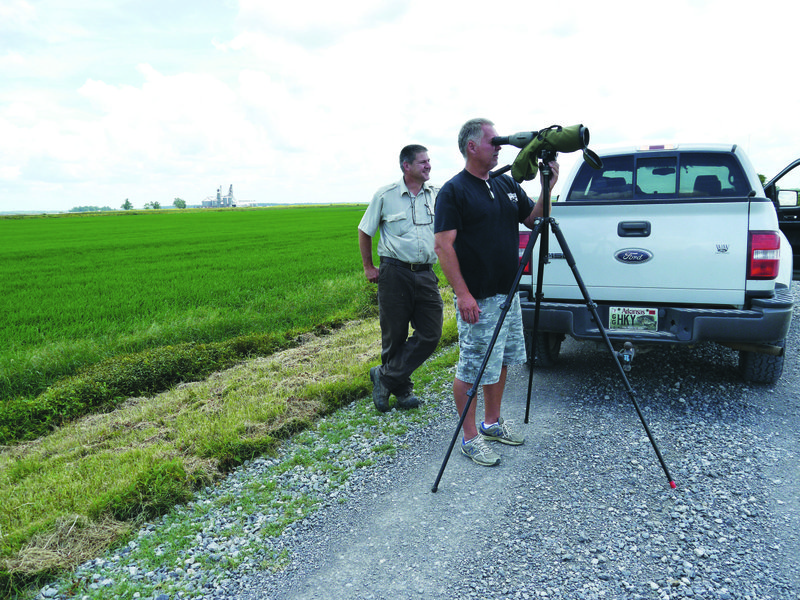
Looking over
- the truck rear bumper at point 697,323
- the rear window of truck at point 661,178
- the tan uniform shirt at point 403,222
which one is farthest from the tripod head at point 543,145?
the rear window of truck at point 661,178

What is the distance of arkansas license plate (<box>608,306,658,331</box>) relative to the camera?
457cm

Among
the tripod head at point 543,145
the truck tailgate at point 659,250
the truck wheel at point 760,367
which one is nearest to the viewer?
the tripod head at point 543,145

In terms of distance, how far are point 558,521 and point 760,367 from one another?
3.01 metres

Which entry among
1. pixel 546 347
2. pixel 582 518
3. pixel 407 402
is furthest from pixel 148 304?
pixel 582 518

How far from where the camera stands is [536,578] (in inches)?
99.3

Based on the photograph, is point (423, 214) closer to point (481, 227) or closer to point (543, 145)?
point (481, 227)

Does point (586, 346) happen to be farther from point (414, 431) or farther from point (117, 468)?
point (117, 468)

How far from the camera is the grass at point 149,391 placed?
3184 mm

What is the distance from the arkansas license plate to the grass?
195 centimetres

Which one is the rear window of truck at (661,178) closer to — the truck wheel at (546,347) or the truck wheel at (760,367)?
the truck wheel at (546,347)

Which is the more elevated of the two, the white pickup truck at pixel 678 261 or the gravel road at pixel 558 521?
the white pickup truck at pixel 678 261

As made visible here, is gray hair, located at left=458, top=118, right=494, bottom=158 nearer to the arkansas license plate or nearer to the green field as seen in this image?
the arkansas license plate

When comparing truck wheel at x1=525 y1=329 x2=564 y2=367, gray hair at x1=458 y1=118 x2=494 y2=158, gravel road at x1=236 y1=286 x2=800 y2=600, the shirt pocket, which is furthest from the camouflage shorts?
truck wheel at x1=525 y1=329 x2=564 y2=367

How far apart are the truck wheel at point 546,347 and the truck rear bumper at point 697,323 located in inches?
23.2
